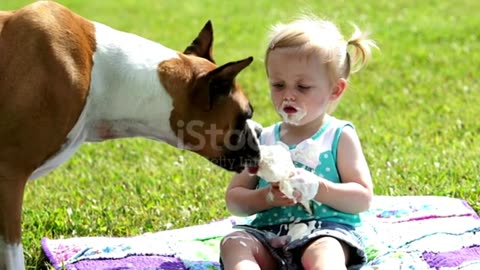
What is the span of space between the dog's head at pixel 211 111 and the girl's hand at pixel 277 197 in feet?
0.78

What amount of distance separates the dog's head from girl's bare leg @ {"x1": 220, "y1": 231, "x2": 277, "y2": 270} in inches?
16.7

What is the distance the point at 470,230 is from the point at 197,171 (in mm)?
2557

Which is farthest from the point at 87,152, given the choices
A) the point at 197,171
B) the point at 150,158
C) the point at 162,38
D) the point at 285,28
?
the point at 162,38

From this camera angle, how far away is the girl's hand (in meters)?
4.83

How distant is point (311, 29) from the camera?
202 inches

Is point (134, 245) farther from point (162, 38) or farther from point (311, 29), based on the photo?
point (162, 38)

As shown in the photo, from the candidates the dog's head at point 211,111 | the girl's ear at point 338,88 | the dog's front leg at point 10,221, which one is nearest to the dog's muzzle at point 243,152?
the dog's head at point 211,111

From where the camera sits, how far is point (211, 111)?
200 inches

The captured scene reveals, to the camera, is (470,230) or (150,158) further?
(150,158)

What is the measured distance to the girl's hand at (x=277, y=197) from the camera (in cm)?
483

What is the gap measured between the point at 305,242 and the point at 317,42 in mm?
1071

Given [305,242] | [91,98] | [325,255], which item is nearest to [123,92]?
[91,98]

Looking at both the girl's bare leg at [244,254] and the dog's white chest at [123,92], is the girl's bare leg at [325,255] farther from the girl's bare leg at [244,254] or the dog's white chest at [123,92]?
the dog's white chest at [123,92]

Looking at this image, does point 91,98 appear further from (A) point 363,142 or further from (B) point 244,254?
(A) point 363,142
